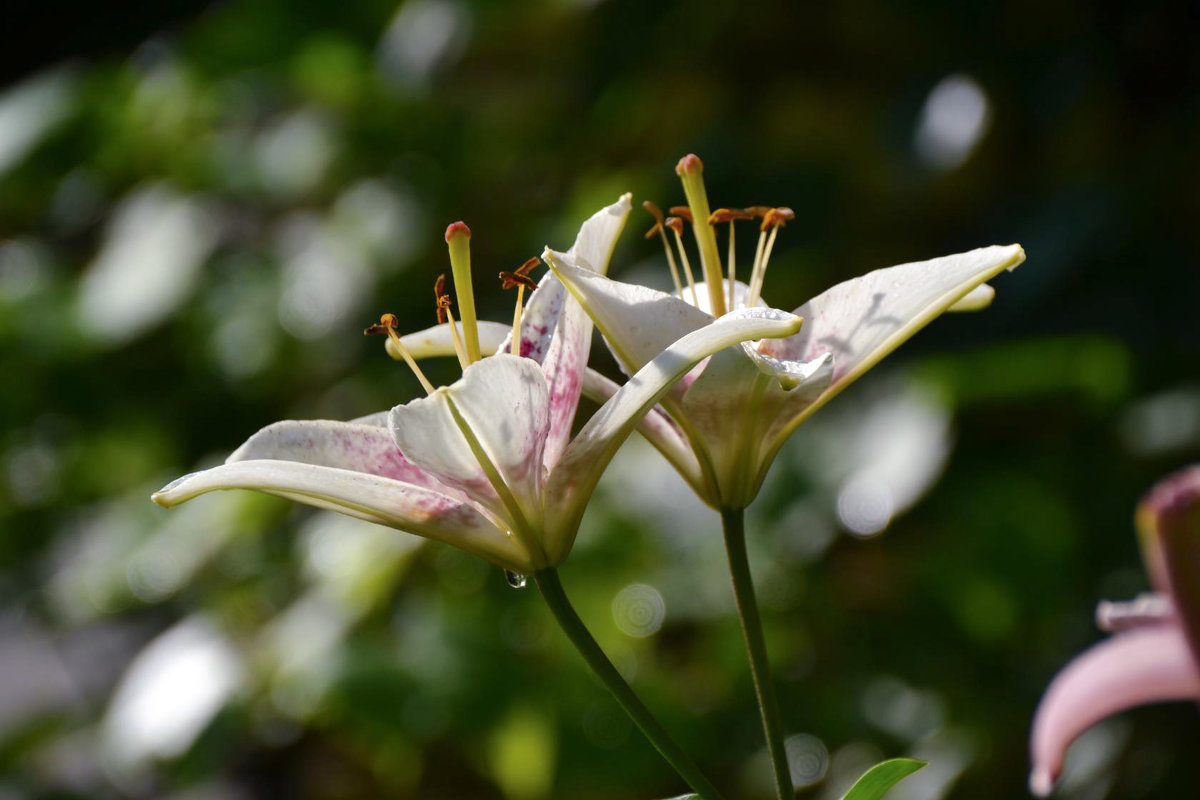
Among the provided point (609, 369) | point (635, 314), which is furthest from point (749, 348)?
point (609, 369)

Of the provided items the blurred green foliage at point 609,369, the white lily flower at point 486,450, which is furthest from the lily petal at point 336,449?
the blurred green foliage at point 609,369

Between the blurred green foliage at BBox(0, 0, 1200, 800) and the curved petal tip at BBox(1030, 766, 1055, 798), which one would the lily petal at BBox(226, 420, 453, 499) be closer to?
the curved petal tip at BBox(1030, 766, 1055, 798)

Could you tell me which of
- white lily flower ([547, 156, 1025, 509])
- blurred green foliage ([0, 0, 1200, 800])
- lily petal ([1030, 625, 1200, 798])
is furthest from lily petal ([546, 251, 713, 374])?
blurred green foliage ([0, 0, 1200, 800])

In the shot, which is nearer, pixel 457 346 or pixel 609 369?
pixel 457 346

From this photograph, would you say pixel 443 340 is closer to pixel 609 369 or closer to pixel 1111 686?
pixel 1111 686

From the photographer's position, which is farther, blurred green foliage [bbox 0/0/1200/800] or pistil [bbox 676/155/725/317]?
blurred green foliage [bbox 0/0/1200/800]

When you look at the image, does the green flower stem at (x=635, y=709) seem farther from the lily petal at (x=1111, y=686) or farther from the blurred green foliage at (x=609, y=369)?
the blurred green foliage at (x=609, y=369)

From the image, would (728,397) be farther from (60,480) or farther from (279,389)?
(60,480)
